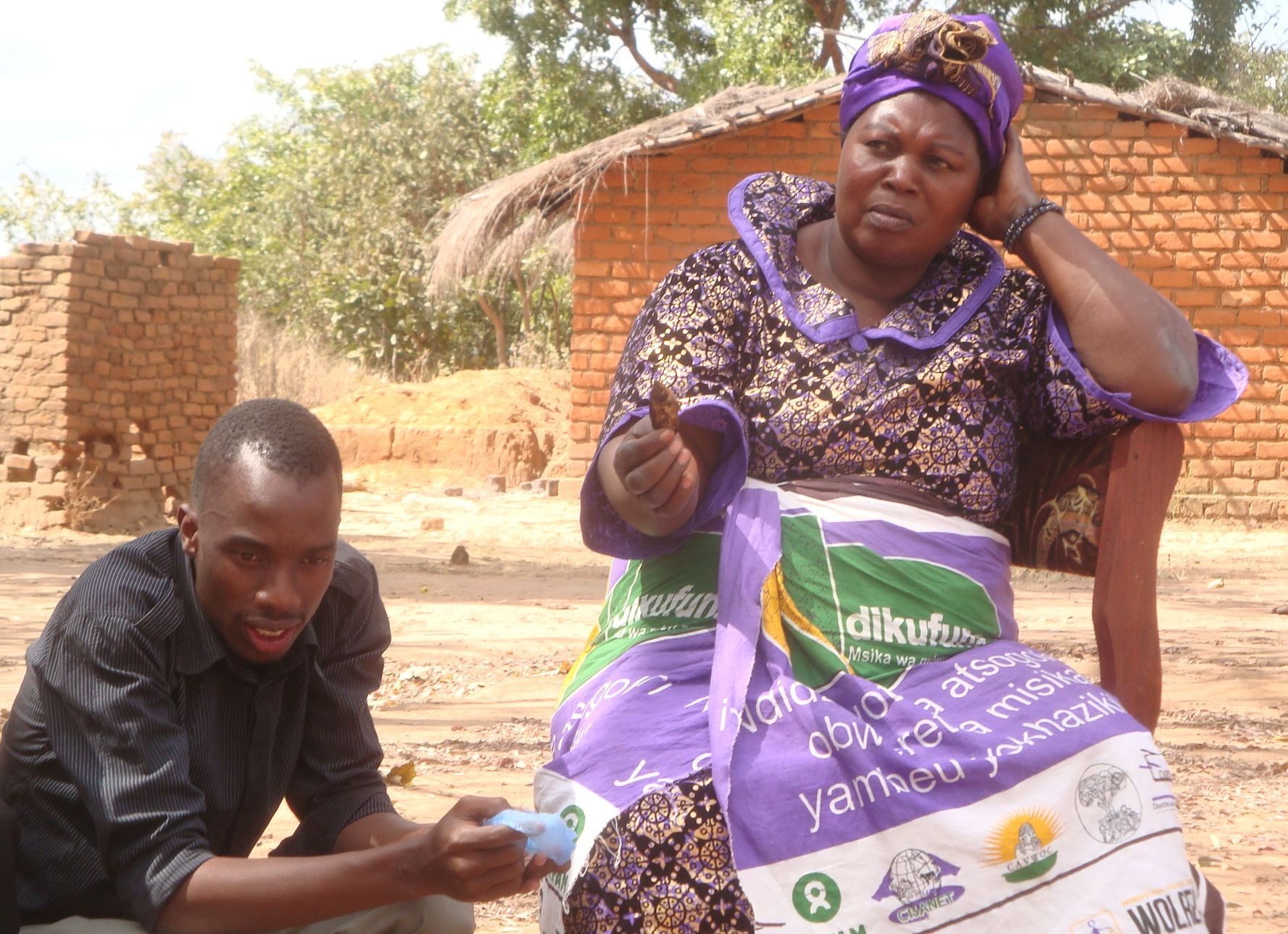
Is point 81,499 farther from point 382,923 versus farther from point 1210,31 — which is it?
point 1210,31

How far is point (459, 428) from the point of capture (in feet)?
57.7

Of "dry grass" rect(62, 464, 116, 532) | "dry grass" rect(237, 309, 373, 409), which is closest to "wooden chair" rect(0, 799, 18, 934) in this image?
"dry grass" rect(62, 464, 116, 532)

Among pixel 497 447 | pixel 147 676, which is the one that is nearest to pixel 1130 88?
pixel 497 447

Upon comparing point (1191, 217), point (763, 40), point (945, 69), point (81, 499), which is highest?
point (763, 40)

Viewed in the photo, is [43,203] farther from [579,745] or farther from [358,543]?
[579,745]

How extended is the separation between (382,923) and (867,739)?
2.59 feet

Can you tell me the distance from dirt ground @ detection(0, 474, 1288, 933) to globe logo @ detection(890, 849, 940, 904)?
52.8 inches

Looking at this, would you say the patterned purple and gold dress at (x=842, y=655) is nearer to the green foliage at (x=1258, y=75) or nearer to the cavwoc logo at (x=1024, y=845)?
the cavwoc logo at (x=1024, y=845)

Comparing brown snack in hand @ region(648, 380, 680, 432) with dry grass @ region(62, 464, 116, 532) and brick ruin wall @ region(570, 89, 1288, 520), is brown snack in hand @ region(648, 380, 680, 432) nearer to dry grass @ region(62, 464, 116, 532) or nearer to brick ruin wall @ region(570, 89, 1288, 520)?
brick ruin wall @ region(570, 89, 1288, 520)

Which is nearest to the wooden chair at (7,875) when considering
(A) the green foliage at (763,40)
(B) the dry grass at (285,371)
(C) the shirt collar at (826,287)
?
(C) the shirt collar at (826,287)

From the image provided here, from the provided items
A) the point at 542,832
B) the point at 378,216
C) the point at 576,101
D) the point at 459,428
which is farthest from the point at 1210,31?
the point at 542,832

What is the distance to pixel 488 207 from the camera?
12.1 m

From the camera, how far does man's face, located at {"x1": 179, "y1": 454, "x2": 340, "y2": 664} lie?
202 cm

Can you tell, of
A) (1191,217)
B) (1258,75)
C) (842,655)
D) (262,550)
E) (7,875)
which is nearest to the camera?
(7,875)
